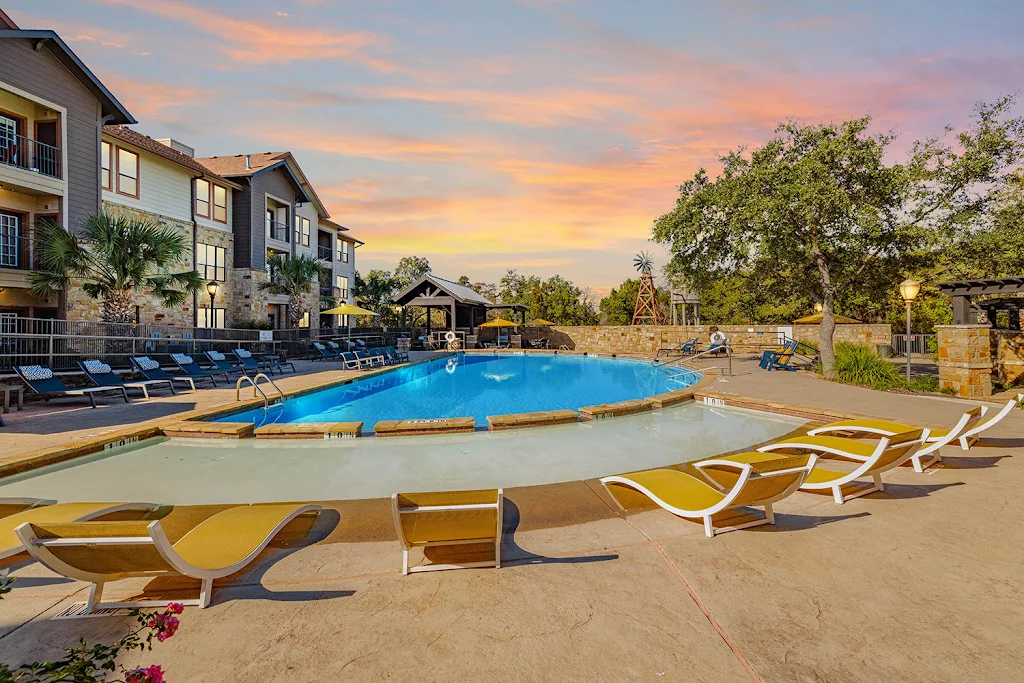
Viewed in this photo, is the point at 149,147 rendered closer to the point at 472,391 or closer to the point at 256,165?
the point at 256,165

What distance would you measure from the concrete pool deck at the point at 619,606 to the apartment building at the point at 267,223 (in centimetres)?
A: 2319

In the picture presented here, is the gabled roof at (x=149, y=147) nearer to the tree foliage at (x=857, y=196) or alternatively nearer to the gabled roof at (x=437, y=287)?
the gabled roof at (x=437, y=287)

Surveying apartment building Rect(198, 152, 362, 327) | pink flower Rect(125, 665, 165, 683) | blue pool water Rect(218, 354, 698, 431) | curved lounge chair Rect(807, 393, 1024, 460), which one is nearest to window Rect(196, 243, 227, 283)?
apartment building Rect(198, 152, 362, 327)

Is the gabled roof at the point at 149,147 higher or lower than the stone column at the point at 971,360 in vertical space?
higher

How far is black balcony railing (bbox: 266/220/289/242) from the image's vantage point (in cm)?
2572

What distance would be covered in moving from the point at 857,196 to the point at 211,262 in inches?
1024

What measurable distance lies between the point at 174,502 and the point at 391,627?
136 inches

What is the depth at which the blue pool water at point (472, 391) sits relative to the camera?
9836mm

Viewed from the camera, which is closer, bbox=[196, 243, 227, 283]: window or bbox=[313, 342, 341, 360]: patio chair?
bbox=[313, 342, 341, 360]: patio chair

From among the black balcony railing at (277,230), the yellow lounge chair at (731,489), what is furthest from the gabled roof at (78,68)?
the yellow lounge chair at (731,489)

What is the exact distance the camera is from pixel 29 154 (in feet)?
47.5

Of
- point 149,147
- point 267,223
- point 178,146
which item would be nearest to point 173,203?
point 149,147

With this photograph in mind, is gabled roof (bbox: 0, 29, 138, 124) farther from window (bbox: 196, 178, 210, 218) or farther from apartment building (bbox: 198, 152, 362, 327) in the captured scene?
apartment building (bbox: 198, 152, 362, 327)

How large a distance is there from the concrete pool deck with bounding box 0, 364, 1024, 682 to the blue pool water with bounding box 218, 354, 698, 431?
16.2 ft
